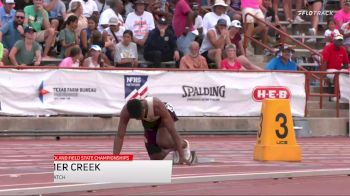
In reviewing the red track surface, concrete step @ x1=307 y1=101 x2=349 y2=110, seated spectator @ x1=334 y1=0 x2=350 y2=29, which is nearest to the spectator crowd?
seated spectator @ x1=334 y1=0 x2=350 y2=29

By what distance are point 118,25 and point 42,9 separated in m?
2.08

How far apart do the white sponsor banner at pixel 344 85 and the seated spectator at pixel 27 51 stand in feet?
24.1

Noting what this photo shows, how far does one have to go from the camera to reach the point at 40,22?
25812 mm

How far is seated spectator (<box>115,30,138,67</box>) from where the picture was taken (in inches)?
1010

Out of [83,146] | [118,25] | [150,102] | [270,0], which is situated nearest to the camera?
[150,102]

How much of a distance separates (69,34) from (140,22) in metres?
2.30

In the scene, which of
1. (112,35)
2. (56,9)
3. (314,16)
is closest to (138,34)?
(112,35)

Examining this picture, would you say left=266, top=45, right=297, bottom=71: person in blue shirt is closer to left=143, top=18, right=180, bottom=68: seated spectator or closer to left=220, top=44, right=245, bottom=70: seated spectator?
left=220, top=44, right=245, bottom=70: seated spectator

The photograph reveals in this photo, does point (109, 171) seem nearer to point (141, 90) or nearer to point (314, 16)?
point (141, 90)

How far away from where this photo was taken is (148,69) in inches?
971

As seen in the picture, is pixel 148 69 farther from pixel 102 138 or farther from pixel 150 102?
pixel 150 102

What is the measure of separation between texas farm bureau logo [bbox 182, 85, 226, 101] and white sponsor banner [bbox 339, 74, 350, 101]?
327cm

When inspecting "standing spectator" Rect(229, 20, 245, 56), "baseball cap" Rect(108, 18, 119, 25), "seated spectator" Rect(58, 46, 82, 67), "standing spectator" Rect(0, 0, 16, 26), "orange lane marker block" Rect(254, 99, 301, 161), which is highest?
"standing spectator" Rect(0, 0, 16, 26)

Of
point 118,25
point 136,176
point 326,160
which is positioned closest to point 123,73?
point 118,25
